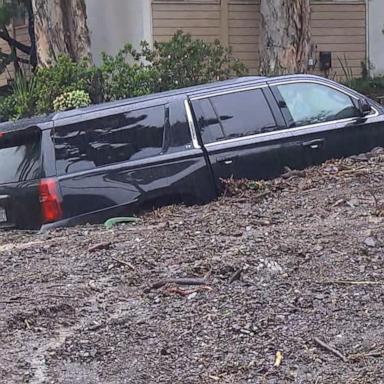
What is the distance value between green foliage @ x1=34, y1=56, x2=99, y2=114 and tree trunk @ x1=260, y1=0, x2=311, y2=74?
330cm

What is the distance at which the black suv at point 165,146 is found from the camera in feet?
25.7

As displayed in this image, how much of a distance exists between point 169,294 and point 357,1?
602 inches

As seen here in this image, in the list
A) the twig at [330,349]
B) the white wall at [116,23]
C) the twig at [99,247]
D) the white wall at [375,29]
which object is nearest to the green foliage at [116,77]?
the white wall at [116,23]

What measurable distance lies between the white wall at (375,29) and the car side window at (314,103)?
1068 cm

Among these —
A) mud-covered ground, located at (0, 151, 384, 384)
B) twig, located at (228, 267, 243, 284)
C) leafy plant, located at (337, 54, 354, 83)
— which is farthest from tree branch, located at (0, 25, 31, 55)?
twig, located at (228, 267, 243, 284)

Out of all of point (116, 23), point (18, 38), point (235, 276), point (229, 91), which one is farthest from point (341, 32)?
point (235, 276)

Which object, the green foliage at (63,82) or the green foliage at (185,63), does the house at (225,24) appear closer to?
the green foliage at (185,63)

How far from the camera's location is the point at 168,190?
8.15 metres

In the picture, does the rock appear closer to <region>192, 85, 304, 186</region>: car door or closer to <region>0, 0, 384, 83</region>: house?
<region>192, 85, 304, 186</region>: car door

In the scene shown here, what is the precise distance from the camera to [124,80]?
14.0 metres

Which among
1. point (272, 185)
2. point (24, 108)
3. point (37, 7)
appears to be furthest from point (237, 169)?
point (37, 7)

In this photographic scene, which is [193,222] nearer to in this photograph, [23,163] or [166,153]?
[166,153]

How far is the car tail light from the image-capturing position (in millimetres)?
7703

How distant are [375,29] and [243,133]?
1190cm
